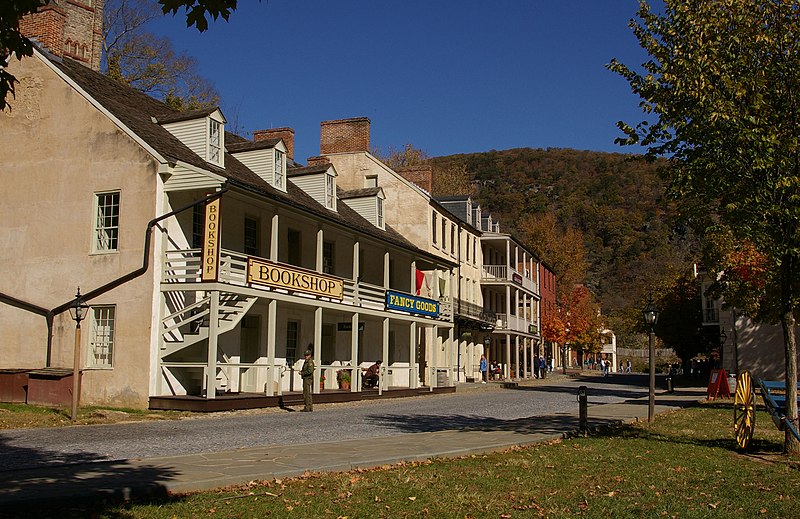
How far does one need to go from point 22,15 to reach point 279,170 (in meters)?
21.1

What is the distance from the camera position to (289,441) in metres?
13.2

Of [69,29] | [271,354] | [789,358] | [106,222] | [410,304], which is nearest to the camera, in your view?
[789,358]

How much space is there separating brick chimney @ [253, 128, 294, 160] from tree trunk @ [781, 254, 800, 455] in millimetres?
24725

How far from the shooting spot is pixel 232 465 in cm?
947

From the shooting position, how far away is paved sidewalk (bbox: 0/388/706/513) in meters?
7.38

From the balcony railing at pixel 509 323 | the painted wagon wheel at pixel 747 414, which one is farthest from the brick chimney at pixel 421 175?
the painted wagon wheel at pixel 747 414

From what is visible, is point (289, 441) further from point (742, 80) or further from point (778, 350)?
point (778, 350)

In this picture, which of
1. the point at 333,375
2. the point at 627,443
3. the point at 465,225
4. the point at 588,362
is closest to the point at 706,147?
the point at 627,443

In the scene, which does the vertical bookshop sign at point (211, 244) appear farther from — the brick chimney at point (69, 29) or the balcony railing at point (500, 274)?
the balcony railing at point (500, 274)

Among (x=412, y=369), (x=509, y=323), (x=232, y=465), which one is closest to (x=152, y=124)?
(x=412, y=369)

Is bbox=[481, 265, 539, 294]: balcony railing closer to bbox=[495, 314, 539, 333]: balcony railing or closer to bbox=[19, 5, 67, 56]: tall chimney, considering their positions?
bbox=[495, 314, 539, 333]: balcony railing

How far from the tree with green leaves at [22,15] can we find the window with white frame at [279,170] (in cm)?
2069

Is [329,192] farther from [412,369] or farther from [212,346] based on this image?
[212,346]

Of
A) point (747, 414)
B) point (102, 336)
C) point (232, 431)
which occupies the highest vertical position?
point (102, 336)
